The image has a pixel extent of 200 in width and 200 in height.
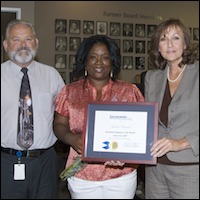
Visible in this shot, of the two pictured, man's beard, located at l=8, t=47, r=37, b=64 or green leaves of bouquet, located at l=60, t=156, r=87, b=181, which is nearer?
green leaves of bouquet, located at l=60, t=156, r=87, b=181

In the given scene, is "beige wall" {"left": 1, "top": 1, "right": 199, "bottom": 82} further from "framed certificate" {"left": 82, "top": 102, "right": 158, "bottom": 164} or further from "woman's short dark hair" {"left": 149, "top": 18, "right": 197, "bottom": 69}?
"framed certificate" {"left": 82, "top": 102, "right": 158, "bottom": 164}

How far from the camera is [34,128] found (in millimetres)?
2562

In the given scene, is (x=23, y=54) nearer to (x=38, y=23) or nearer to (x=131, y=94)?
(x=131, y=94)

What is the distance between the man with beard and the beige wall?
16.9ft

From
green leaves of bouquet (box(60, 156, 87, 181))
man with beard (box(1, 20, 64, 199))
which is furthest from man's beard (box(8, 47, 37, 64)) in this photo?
green leaves of bouquet (box(60, 156, 87, 181))

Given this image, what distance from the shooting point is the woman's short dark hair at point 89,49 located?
100 inches

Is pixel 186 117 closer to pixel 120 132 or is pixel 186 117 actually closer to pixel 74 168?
pixel 120 132

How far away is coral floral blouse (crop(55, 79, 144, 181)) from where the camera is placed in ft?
7.98

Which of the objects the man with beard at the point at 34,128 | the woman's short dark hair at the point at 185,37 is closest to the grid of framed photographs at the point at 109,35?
the man with beard at the point at 34,128

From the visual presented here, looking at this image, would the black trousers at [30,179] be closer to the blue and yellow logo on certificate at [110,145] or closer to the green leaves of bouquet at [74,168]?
the green leaves of bouquet at [74,168]

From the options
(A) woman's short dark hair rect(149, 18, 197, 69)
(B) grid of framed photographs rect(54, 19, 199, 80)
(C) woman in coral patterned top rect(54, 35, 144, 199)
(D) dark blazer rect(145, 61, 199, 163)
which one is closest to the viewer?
(D) dark blazer rect(145, 61, 199, 163)

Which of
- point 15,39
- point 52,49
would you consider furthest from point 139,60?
point 15,39

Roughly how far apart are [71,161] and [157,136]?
677 mm

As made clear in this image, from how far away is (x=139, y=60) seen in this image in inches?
344
